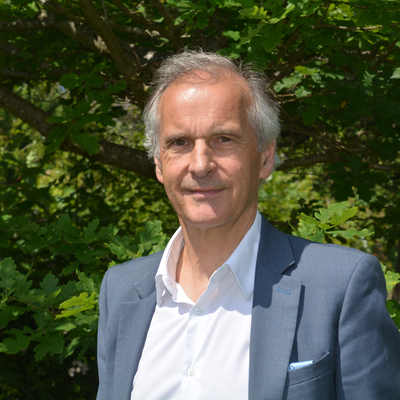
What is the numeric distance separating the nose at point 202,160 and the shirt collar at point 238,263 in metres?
0.32

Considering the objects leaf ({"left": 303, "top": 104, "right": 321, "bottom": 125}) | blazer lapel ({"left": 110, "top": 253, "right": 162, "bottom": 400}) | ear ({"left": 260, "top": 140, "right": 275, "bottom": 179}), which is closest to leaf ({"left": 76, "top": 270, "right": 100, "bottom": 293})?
blazer lapel ({"left": 110, "top": 253, "right": 162, "bottom": 400})

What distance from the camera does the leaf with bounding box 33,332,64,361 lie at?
232 centimetres

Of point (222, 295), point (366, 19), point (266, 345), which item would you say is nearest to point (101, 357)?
point (222, 295)

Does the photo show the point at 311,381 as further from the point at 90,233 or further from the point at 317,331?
the point at 90,233

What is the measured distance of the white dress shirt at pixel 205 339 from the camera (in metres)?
1.53

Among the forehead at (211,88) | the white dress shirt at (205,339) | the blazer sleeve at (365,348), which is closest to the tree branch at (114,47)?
the forehead at (211,88)

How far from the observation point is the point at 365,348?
4.54ft

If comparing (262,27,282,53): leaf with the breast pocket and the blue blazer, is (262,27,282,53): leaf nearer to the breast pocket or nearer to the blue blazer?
the blue blazer

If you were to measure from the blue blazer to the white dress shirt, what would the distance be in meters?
0.07

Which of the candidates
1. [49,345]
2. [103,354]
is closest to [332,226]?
Result: [103,354]

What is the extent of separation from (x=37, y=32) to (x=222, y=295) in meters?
3.64

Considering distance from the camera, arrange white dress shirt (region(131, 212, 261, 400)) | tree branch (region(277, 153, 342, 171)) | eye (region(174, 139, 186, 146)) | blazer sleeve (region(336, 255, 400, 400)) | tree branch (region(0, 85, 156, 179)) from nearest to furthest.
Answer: blazer sleeve (region(336, 255, 400, 400))
white dress shirt (region(131, 212, 261, 400))
eye (region(174, 139, 186, 146))
tree branch (region(0, 85, 156, 179))
tree branch (region(277, 153, 342, 171))

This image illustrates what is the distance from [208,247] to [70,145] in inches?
94.4

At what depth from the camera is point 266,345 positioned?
1.47 meters
